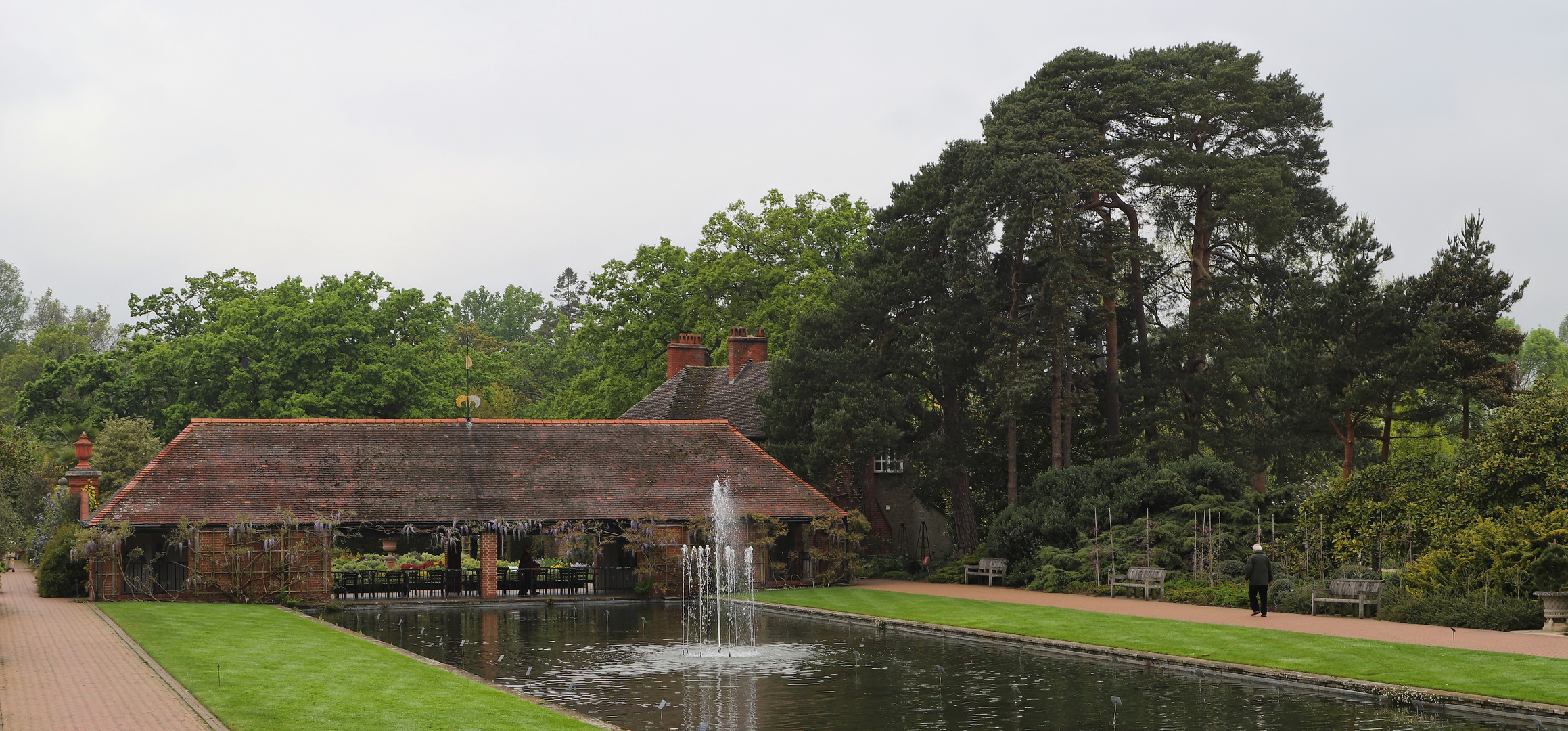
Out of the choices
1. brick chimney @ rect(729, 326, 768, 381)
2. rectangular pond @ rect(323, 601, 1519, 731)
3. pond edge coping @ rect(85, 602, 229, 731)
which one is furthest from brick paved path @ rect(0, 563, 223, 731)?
brick chimney @ rect(729, 326, 768, 381)

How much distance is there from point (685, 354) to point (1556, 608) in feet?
119

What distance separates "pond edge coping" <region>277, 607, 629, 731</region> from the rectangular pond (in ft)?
0.84

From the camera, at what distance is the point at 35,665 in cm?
1869

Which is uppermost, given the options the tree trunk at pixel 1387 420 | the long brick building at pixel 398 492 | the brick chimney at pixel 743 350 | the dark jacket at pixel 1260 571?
the brick chimney at pixel 743 350

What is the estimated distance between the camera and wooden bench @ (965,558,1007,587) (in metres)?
37.8

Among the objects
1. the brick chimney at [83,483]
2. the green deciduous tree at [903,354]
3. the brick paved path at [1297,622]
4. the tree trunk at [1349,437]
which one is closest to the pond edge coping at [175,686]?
the brick chimney at [83,483]

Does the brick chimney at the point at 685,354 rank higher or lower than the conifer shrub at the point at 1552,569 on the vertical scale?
higher

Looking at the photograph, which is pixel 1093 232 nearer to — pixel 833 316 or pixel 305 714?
pixel 833 316

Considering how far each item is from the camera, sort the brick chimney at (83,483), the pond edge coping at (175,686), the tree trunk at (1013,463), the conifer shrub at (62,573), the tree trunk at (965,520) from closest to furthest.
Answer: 1. the pond edge coping at (175,686)
2. the conifer shrub at (62,573)
3. the brick chimney at (83,483)
4. the tree trunk at (1013,463)
5. the tree trunk at (965,520)

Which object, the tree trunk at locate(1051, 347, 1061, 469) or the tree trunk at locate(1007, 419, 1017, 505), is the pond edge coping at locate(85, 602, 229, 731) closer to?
the tree trunk at locate(1007, 419, 1017, 505)

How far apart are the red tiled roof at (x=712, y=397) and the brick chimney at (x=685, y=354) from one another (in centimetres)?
96

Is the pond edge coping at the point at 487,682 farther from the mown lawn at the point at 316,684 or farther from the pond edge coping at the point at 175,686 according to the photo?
the pond edge coping at the point at 175,686

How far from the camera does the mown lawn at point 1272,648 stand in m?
17.0

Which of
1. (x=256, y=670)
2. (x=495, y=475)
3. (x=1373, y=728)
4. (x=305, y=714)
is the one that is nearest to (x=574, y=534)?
(x=495, y=475)
